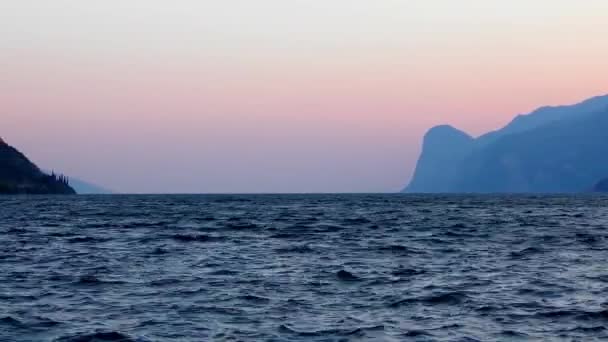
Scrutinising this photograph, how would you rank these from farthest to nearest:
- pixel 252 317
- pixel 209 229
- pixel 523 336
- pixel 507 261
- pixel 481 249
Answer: pixel 209 229
pixel 481 249
pixel 507 261
pixel 252 317
pixel 523 336

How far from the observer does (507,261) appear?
4162 cm

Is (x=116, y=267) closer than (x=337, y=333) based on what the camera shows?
No

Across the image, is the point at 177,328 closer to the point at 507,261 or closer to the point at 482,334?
the point at 482,334

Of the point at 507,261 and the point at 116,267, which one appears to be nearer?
the point at 116,267

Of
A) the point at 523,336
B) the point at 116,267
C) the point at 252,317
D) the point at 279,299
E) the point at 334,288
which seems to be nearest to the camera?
the point at 523,336

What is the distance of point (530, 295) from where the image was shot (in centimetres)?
2961

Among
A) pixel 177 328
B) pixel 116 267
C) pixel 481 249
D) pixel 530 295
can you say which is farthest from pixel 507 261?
pixel 177 328

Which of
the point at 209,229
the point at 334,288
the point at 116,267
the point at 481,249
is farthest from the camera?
the point at 209,229

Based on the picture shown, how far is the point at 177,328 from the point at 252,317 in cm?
275

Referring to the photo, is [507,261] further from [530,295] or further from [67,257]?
[67,257]

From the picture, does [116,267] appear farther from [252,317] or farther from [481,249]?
[481,249]

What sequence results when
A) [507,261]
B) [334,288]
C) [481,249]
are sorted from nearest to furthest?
[334,288], [507,261], [481,249]

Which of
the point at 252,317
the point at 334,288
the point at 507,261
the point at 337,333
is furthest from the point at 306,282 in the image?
the point at 507,261

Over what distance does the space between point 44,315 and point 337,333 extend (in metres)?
9.74
